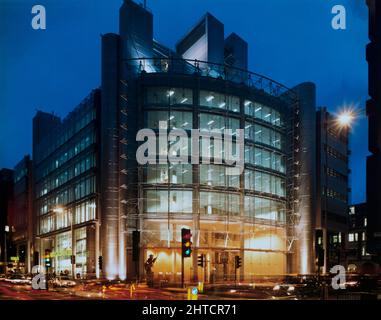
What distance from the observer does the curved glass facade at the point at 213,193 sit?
5425cm

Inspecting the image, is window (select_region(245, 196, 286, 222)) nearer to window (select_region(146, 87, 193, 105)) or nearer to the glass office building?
the glass office building

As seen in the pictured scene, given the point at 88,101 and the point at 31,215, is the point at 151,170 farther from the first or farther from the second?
the point at 31,215

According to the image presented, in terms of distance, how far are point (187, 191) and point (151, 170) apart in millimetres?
5073

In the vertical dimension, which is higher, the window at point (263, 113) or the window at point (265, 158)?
the window at point (263, 113)

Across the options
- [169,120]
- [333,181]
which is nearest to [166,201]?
[169,120]

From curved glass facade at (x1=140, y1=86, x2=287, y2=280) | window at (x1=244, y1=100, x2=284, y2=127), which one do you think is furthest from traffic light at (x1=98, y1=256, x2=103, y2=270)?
window at (x1=244, y1=100, x2=284, y2=127)

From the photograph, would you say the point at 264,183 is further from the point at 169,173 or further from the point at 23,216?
the point at 23,216

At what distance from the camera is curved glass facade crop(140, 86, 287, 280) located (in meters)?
54.2

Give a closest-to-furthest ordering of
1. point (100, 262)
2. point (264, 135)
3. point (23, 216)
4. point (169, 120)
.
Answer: point (100, 262) < point (169, 120) < point (264, 135) < point (23, 216)

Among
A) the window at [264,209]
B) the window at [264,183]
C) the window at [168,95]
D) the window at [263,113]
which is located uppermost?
the window at [168,95]

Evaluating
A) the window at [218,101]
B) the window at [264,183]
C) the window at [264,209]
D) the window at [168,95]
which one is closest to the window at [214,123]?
the window at [218,101]

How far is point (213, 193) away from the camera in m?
55.8

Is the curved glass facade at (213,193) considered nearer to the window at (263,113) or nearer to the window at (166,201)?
the window at (166,201)

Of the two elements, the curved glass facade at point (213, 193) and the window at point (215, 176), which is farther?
the window at point (215, 176)
